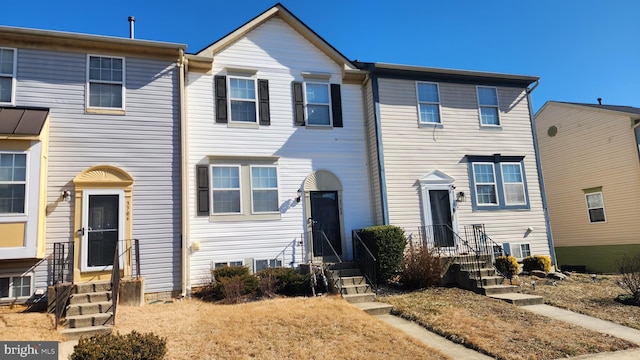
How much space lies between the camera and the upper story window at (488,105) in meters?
15.7

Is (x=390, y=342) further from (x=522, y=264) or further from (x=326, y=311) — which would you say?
(x=522, y=264)

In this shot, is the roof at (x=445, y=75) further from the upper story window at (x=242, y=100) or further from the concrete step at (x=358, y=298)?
the concrete step at (x=358, y=298)

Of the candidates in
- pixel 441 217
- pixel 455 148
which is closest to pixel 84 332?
pixel 441 217

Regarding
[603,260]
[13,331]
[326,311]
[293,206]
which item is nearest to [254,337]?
[326,311]

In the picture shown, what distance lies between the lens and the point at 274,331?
7.50 meters

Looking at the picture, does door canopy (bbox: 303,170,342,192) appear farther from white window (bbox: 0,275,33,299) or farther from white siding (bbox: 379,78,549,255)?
white window (bbox: 0,275,33,299)

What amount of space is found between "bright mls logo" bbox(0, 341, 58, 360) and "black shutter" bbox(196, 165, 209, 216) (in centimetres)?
600

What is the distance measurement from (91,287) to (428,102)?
11416 mm

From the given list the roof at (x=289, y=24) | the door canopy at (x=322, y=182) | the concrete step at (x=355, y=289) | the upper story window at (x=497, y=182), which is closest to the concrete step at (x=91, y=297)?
the concrete step at (x=355, y=289)

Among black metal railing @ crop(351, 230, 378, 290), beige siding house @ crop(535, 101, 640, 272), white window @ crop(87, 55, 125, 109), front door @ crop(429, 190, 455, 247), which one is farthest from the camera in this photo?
beige siding house @ crop(535, 101, 640, 272)

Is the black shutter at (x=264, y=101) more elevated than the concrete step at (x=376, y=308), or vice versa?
the black shutter at (x=264, y=101)

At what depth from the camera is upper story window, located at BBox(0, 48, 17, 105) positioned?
10531 millimetres

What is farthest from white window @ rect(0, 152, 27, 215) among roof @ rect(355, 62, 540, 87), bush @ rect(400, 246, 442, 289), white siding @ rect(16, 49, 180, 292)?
roof @ rect(355, 62, 540, 87)

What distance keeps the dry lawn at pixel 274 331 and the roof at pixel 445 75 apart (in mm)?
8022
